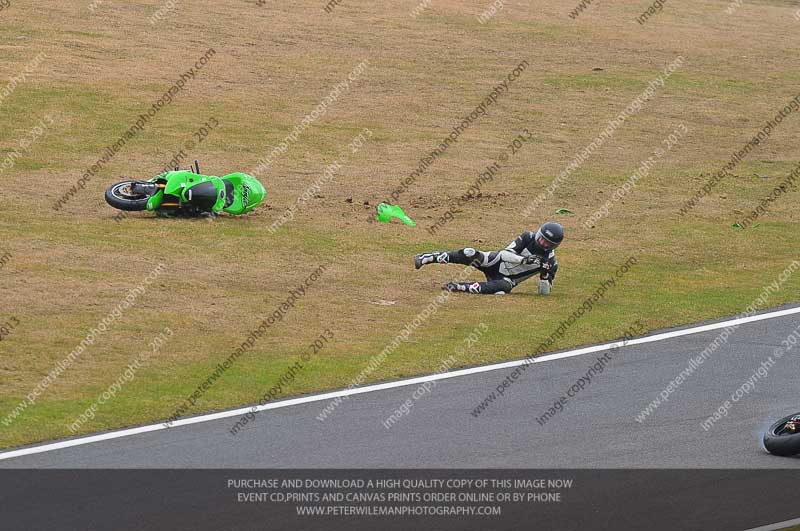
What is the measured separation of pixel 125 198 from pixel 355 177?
8011mm

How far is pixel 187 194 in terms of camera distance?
78.9ft

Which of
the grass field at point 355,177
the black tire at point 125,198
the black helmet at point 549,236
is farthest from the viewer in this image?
the black tire at point 125,198

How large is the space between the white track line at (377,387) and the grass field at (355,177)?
1.03 feet

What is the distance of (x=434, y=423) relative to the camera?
13539 millimetres

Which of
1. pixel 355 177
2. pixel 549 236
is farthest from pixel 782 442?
pixel 355 177

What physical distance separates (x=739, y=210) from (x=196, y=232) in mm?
13442

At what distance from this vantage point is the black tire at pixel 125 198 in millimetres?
24172

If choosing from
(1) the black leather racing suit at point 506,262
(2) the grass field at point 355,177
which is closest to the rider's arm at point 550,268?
Answer: (1) the black leather racing suit at point 506,262

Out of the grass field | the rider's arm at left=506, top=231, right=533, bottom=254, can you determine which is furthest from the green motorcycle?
the rider's arm at left=506, top=231, right=533, bottom=254

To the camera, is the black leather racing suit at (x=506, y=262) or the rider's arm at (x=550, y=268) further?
the rider's arm at (x=550, y=268)

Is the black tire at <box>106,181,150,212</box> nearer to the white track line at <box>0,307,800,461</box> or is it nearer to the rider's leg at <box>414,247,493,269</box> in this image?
the rider's leg at <box>414,247,493,269</box>

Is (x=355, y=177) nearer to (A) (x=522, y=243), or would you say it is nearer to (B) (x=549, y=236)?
(A) (x=522, y=243)
